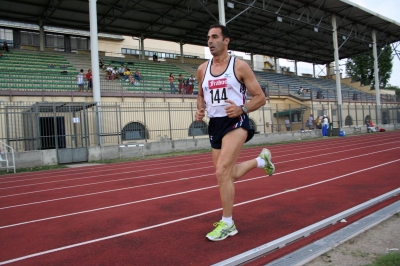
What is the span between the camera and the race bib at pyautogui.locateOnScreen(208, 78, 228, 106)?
3414mm

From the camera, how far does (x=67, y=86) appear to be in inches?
774

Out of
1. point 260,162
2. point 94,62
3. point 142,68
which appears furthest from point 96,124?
point 260,162

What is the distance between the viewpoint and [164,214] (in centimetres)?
459

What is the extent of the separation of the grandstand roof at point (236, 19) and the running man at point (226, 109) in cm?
1935

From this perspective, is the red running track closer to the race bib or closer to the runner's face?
the race bib

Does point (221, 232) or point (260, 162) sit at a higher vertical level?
point (260, 162)

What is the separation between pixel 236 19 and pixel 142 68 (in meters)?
9.64

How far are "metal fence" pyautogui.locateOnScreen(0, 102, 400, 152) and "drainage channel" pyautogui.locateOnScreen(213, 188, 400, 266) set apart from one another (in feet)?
44.3

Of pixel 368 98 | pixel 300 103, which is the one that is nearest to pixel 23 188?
pixel 300 103

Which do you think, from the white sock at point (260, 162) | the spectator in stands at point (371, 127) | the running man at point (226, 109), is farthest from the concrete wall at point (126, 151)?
the running man at point (226, 109)

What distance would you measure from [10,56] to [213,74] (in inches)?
922

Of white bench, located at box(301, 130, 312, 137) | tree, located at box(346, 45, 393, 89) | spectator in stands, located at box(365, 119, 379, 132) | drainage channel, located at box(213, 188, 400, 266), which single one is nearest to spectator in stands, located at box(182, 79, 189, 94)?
white bench, located at box(301, 130, 312, 137)

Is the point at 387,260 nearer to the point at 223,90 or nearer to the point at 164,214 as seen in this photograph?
the point at 223,90

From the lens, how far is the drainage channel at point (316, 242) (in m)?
2.70
